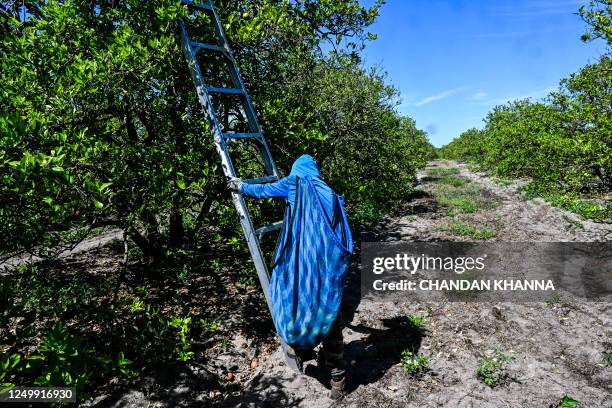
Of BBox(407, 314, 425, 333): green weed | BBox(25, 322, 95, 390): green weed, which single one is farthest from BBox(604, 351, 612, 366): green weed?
BBox(25, 322, 95, 390): green weed

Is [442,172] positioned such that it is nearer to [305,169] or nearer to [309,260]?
[305,169]

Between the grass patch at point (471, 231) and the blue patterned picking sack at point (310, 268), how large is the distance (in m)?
9.64

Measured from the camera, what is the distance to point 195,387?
4926mm

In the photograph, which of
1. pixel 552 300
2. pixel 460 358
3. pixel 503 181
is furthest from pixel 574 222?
pixel 503 181

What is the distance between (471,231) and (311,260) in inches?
407

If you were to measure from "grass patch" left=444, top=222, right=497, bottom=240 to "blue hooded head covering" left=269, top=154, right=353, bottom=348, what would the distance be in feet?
31.6

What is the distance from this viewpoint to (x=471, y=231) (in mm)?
12336

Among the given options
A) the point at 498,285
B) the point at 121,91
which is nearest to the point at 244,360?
the point at 121,91

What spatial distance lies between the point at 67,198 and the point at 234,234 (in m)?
2.40

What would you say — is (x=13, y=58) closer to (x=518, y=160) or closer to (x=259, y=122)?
(x=259, y=122)

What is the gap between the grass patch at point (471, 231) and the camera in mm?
11859

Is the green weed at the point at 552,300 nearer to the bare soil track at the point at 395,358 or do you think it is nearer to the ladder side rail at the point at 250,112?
the bare soil track at the point at 395,358

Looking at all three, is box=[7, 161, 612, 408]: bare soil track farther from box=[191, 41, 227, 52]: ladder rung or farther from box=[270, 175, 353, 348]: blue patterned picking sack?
box=[191, 41, 227, 52]: ladder rung

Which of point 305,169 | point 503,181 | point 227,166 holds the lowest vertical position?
point 305,169
